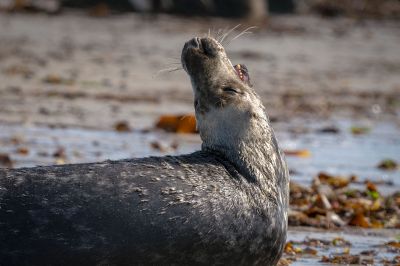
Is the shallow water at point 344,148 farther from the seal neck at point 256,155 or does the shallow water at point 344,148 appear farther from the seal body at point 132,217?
the seal body at point 132,217

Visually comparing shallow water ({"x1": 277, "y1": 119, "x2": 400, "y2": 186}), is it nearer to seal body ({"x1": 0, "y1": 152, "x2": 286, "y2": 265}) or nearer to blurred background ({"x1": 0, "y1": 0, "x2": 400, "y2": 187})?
blurred background ({"x1": 0, "y1": 0, "x2": 400, "y2": 187})

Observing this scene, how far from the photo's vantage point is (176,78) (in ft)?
50.1

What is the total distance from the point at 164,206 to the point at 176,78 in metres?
10.3

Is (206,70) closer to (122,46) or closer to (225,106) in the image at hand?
(225,106)

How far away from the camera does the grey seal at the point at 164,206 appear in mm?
4836

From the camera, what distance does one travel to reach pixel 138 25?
2006cm

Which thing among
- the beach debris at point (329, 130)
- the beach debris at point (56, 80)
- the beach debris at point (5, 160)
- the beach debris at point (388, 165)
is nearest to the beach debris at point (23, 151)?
the beach debris at point (5, 160)

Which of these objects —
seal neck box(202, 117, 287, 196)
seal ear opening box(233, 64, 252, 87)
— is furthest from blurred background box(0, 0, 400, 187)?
seal neck box(202, 117, 287, 196)

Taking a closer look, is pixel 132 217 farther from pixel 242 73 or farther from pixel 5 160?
pixel 5 160

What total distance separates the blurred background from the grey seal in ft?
2.84

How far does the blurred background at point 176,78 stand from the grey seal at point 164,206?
2.84ft

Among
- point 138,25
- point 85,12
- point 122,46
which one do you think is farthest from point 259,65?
point 85,12

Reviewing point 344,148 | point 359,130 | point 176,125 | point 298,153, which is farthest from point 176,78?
point 298,153

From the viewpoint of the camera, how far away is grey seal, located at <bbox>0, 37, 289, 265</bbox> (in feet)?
15.9
